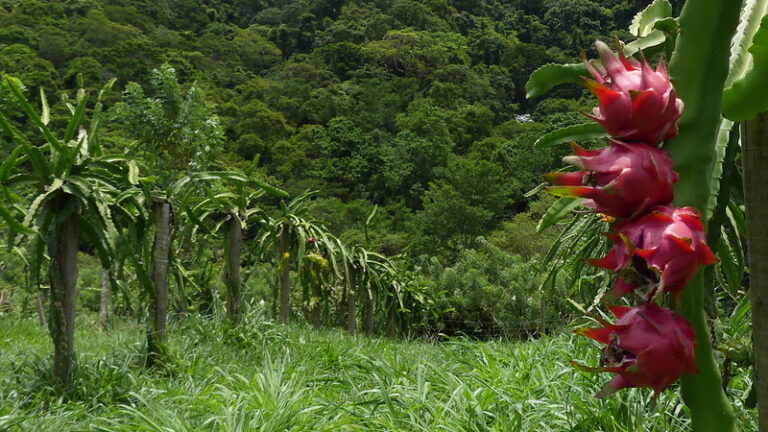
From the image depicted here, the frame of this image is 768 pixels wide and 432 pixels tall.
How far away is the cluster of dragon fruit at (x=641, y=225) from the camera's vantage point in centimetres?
47

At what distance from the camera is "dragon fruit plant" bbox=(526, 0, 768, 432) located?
0.47 m

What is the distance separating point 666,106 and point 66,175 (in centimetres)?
393

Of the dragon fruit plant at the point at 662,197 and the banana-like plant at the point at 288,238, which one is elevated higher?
the dragon fruit plant at the point at 662,197

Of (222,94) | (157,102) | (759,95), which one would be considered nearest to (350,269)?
(157,102)

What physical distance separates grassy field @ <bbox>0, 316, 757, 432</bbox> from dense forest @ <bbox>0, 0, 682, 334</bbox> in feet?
5.58

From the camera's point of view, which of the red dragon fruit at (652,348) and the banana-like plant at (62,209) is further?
the banana-like plant at (62,209)

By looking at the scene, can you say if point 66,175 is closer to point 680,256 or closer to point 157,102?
point 680,256

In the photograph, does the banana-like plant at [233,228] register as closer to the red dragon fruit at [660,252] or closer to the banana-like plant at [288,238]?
the banana-like plant at [288,238]

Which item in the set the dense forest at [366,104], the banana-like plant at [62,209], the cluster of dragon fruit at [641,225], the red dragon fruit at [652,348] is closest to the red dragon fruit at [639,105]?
the cluster of dragon fruit at [641,225]

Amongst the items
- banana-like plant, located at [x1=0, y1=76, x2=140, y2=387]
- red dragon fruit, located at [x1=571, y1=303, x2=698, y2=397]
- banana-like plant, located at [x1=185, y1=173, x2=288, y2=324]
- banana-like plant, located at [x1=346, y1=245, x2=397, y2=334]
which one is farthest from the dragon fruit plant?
banana-like plant, located at [x1=346, y1=245, x2=397, y2=334]

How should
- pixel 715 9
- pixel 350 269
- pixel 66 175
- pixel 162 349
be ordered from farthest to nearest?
1. pixel 350 269
2. pixel 162 349
3. pixel 66 175
4. pixel 715 9

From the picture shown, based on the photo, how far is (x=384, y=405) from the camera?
311cm

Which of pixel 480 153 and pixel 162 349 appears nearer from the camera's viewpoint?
pixel 162 349

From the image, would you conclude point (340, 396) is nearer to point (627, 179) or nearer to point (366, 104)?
point (627, 179)
